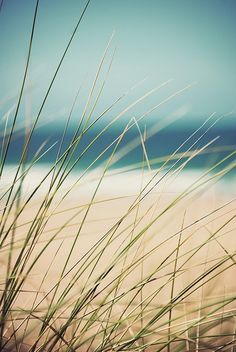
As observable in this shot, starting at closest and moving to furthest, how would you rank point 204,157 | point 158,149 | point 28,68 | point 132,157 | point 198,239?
1. point 28,68
2. point 198,239
3. point 204,157
4. point 132,157
5. point 158,149

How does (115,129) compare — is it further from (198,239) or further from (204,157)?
(198,239)

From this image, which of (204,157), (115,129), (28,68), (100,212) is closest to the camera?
(28,68)

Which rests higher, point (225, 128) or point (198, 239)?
point (225, 128)

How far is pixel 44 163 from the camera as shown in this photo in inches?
154

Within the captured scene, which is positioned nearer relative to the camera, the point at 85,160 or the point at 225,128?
the point at 85,160

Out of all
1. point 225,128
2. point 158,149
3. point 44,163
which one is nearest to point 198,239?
point 44,163

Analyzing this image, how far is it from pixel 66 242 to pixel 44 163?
8.57 feet

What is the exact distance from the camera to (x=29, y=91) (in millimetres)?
377

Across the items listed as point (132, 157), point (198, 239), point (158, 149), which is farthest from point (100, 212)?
point (158, 149)

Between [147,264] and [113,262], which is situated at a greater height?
[147,264]

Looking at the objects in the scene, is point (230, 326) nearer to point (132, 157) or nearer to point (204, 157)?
point (204, 157)

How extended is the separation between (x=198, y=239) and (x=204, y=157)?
2.48 meters

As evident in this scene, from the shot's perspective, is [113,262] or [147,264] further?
[147,264]

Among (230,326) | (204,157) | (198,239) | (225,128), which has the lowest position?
(230,326)
